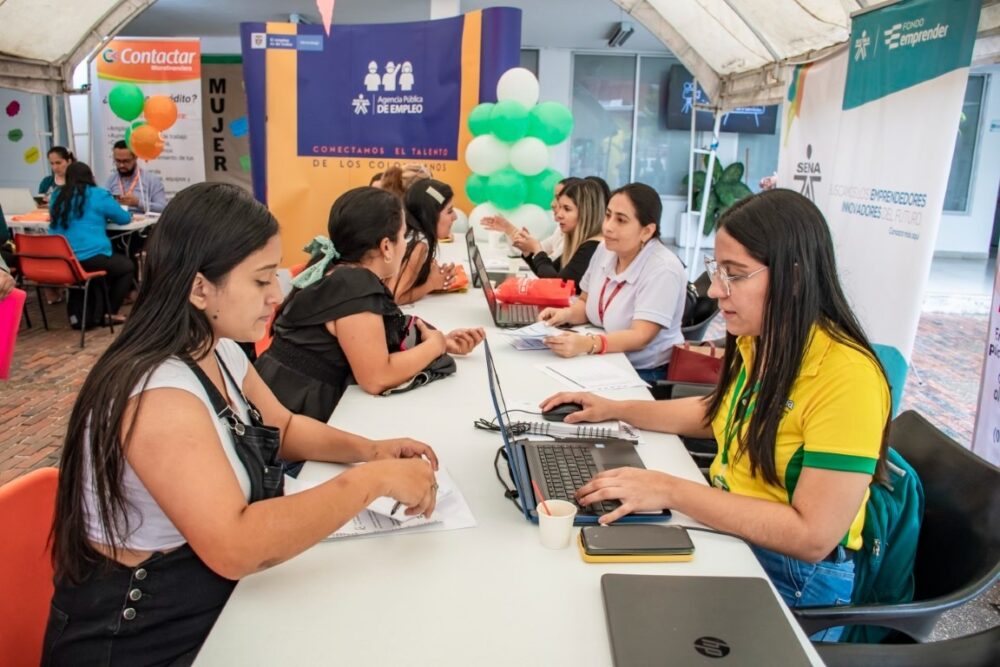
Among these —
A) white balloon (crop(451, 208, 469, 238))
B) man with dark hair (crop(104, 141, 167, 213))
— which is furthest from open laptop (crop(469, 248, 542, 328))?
man with dark hair (crop(104, 141, 167, 213))

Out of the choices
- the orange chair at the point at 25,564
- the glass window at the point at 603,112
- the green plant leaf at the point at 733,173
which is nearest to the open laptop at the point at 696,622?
the orange chair at the point at 25,564

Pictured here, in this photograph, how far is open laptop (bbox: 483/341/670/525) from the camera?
1357 mm

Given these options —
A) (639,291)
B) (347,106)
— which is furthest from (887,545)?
(347,106)

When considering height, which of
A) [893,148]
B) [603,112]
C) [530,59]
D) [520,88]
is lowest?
[893,148]

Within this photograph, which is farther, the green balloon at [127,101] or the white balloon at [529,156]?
the green balloon at [127,101]

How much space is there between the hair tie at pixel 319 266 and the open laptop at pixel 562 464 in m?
0.78

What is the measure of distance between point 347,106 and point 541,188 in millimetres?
2075

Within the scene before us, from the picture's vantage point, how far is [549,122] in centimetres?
532

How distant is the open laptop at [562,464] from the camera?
1.36 metres

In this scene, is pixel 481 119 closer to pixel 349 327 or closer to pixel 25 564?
pixel 349 327

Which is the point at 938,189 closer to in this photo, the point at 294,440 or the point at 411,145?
the point at 294,440

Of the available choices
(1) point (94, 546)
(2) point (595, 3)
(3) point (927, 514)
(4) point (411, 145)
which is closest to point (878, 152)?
(3) point (927, 514)

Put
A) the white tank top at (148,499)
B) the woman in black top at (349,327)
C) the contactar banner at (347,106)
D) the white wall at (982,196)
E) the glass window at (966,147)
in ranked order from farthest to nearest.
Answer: the glass window at (966,147)
the white wall at (982,196)
the contactar banner at (347,106)
the woman in black top at (349,327)
the white tank top at (148,499)

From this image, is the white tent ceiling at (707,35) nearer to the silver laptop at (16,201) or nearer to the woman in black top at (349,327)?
the silver laptop at (16,201)
